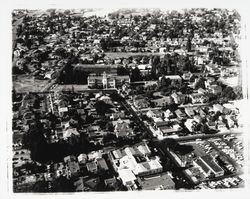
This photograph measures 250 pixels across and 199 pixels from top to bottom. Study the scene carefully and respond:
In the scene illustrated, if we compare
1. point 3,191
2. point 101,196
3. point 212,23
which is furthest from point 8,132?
point 212,23

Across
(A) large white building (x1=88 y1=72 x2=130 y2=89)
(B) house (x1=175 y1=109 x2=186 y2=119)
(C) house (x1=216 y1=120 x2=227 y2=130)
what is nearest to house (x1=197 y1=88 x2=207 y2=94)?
(B) house (x1=175 y1=109 x2=186 y2=119)

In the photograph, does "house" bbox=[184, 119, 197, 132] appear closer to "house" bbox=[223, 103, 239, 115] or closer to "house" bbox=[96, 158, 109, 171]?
"house" bbox=[223, 103, 239, 115]

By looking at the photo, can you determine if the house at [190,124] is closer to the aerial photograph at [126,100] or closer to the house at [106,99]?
the aerial photograph at [126,100]

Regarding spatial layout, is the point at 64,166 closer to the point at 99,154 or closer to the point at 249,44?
the point at 99,154

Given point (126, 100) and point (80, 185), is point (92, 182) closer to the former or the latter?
point (80, 185)

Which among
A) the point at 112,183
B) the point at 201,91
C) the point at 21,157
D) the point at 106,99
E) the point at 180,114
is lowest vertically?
the point at 112,183

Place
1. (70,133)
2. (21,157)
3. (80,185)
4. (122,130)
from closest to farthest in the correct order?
1. (80,185)
2. (21,157)
3. (70,133)
4. (122,130)

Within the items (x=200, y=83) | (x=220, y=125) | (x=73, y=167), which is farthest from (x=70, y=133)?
(x=200, y=83)
